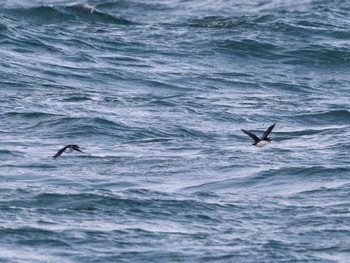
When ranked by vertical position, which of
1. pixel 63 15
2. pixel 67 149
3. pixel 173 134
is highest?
pixel 67 149

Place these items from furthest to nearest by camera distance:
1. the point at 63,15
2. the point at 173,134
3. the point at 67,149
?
the point at 63,15 < the point at 173,134 < the point at 67,149

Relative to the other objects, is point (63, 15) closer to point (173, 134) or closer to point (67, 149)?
point (173, 134)

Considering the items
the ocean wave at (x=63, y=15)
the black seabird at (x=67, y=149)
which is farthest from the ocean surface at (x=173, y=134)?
the black seabird at (x=67, y=149)

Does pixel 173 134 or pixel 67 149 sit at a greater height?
pixel 67 149

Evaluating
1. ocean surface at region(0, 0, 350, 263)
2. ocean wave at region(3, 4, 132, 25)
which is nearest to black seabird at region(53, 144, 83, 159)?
ocean surface at region(0, 0, 350, 263)

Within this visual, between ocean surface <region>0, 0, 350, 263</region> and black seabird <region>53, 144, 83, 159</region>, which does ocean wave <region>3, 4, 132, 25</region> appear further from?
black seabird <region>53, 144, 83, 159</region>

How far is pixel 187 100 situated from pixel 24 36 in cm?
978

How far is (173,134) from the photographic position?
30609mm

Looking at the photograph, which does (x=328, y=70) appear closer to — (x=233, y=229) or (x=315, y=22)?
(x=315, y=22)

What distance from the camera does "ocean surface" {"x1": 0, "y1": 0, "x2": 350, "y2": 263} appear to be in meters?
22.0

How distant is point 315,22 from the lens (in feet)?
152

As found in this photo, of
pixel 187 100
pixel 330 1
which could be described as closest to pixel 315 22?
pixel 330 1

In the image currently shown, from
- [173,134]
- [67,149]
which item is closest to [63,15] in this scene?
[173,134]

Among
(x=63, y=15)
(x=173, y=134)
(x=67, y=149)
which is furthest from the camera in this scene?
(x=63, y=15)
